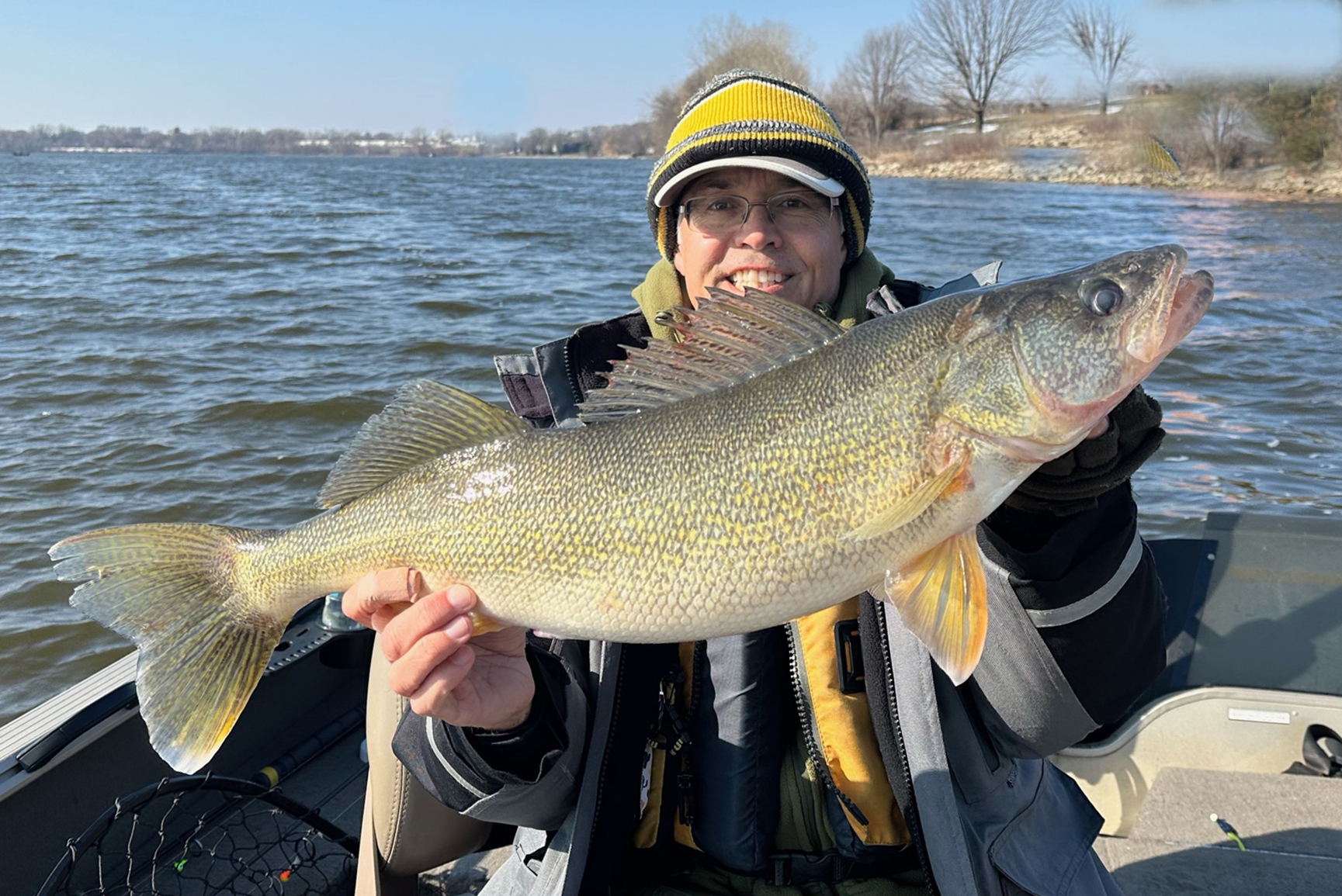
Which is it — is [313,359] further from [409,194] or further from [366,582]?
[409,194]

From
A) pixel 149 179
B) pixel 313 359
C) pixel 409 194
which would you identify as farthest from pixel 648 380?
pixel 149 179

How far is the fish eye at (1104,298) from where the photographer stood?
1.84m

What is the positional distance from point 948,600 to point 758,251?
1.30m

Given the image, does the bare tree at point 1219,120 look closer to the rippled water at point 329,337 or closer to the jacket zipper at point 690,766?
the rippled water at point 329,337

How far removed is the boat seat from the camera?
262cm

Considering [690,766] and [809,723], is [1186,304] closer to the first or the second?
[809,723]

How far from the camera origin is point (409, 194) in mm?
36375

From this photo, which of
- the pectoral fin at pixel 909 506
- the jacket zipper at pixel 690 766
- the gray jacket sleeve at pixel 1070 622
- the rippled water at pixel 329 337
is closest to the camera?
the pectoral fin at pixel 909 506

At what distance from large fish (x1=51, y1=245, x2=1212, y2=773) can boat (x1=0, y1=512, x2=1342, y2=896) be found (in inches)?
45.9

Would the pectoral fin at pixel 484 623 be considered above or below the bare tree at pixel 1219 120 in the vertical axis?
below

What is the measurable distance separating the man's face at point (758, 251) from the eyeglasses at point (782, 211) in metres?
0.01

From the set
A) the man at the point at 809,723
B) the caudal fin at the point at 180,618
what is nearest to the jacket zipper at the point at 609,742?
the man at the point at 809,723

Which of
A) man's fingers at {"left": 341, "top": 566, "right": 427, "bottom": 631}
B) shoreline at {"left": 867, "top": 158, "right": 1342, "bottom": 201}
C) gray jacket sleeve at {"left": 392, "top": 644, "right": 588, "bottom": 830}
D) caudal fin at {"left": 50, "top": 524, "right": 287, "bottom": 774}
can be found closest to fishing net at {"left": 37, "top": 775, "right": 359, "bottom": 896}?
caudal fin at {"left": 50, "top": 524, "right": 287, "bottom": 774}

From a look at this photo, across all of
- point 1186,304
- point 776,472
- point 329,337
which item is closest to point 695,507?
point 776,472
